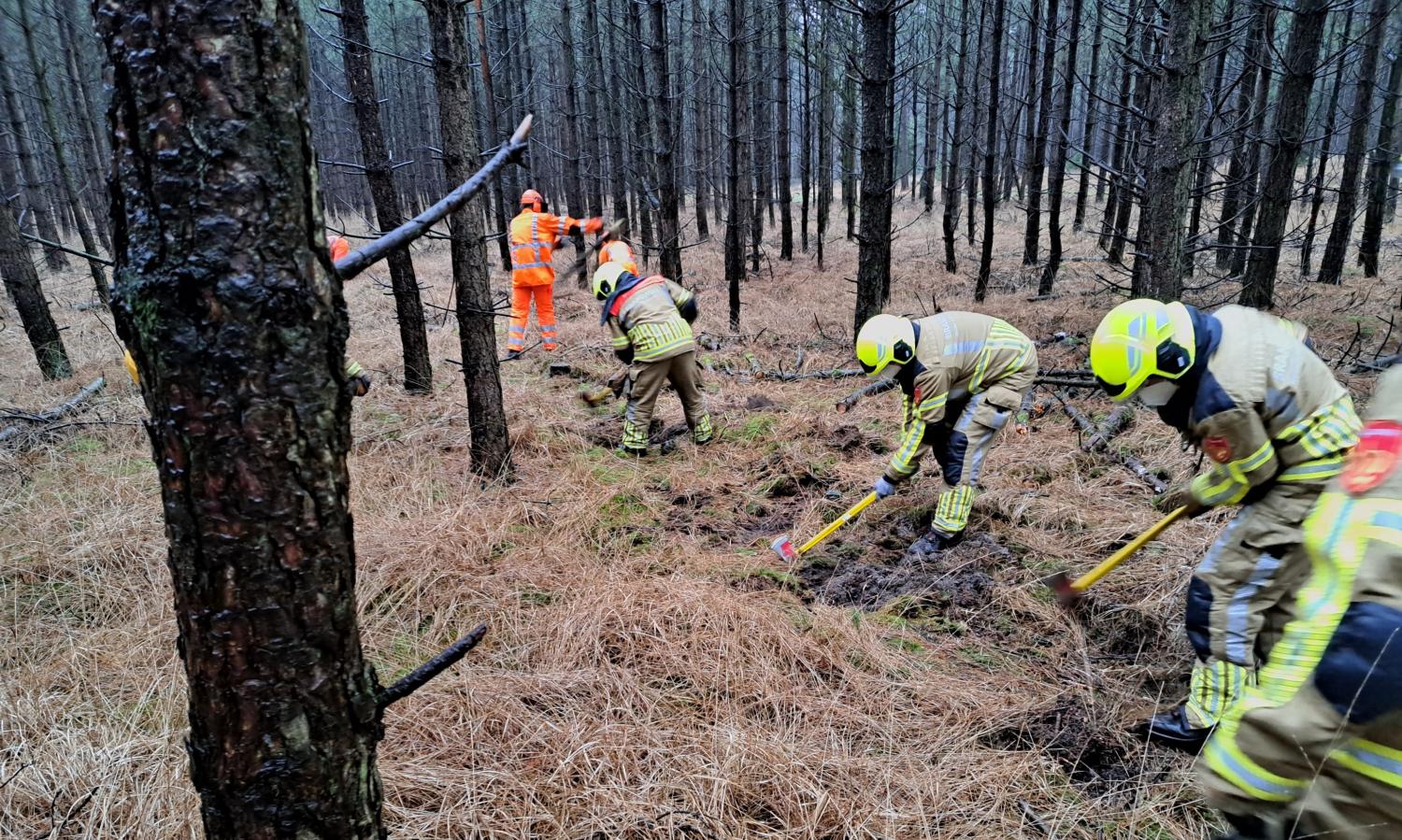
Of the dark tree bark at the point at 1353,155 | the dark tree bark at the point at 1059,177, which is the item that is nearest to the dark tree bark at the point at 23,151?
the dark tree bark at the point at 1059,177

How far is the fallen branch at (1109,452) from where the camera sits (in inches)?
212

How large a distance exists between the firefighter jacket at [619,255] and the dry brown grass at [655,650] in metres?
1.77

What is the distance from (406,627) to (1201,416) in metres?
3.97

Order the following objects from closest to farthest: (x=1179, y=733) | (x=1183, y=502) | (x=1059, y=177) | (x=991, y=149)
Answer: (x=1179, y=733)
(x=1183, y=502)
(x=1059, y=177)
(x=991, y=149)

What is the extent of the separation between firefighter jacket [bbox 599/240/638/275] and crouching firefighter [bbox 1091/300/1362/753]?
15.6 feet

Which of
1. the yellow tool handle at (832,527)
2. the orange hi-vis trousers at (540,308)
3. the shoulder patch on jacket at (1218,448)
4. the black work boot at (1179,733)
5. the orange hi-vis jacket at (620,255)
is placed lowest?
the black work boot at (1179,733)

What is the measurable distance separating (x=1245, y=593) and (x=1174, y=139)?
16.1 feet

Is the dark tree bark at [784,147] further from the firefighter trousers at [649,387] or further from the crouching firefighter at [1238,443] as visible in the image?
the crouching firefighter at [1238,443]

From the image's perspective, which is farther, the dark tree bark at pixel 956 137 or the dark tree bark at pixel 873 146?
the dark tree bark at pixel 956 137

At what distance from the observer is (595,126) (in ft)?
57.7

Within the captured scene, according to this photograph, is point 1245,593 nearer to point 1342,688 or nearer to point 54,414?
point 1342,688

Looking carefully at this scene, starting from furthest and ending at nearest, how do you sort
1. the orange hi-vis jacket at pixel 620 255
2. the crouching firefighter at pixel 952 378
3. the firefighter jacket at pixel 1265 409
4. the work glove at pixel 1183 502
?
the orange hi-vis jacket at pixel 620 255, the crouching firefighter at pixel 952 378, the work glove at pixel 1183 502, the firefighter jacket at pixel 1265 409

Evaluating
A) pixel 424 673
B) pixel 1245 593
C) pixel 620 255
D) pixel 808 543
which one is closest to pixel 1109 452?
pixel 808 543

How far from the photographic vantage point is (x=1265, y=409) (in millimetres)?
2990
